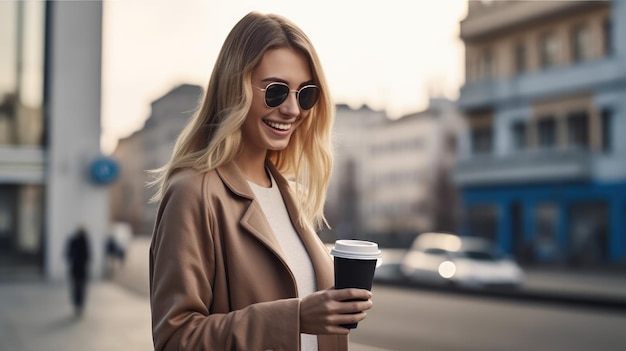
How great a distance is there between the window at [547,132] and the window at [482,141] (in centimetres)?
352

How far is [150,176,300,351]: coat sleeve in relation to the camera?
193 centimetres

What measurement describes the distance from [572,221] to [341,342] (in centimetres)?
3502

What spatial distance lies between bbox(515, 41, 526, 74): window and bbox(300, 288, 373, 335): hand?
128 ft

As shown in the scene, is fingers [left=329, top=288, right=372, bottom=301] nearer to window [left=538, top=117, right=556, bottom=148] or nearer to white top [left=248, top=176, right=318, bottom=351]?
white top [left=248, top=176, right=318, bottom=351]

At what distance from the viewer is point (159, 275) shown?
199cm

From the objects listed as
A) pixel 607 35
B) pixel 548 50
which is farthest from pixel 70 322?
pixel 548 50

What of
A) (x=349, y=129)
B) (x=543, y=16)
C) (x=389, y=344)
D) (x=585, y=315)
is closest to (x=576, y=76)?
(x=543, y=16)

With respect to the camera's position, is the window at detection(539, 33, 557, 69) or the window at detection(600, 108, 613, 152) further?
the window at detection(539, 33, 557, 69)

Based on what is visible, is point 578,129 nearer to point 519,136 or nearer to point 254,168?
point 519,136

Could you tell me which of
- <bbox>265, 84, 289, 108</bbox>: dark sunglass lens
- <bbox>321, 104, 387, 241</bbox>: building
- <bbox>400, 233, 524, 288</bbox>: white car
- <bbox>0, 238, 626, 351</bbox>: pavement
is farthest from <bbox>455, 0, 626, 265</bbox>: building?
<bbox>321, 104, 387, 241</bbox>: building

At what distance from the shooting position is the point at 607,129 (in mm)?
34562

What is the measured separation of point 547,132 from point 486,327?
25.4m

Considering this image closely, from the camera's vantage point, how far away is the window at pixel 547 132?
122ft

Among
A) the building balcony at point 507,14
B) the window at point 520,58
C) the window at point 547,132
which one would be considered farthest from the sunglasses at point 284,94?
the window at point 520,58
